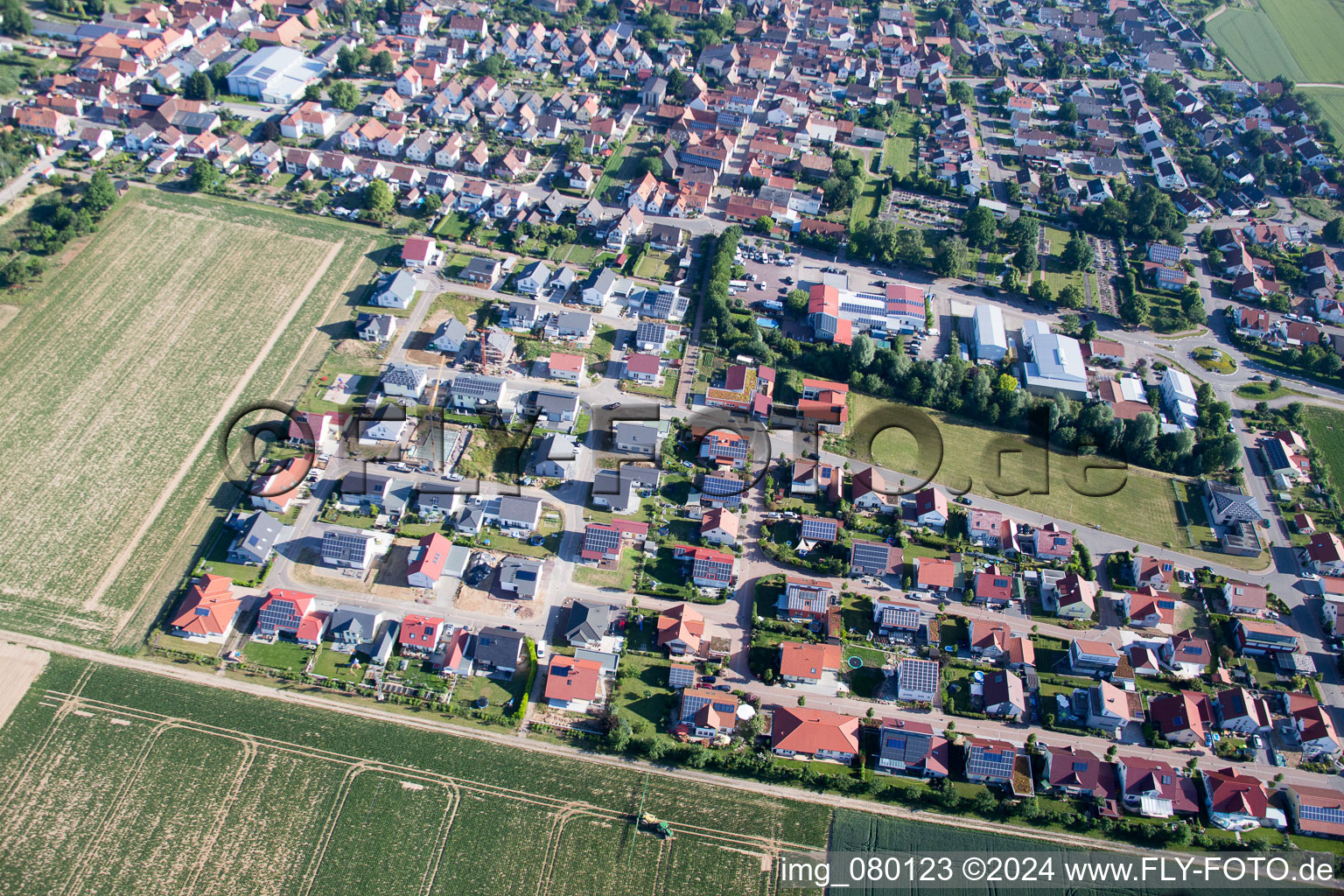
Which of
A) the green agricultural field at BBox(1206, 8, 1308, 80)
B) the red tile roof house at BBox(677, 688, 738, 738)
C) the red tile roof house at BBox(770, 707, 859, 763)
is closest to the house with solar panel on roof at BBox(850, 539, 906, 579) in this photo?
the red tile roof house at BBox(770, 707, 859, 763)

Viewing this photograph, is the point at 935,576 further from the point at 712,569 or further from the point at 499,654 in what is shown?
the point at 499,654

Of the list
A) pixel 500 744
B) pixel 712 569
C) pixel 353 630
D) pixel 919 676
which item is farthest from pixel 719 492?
pixel 353 630

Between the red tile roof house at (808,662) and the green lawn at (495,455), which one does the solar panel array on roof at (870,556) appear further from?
the green lawn at (495,455)

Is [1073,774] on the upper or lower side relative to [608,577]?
upper

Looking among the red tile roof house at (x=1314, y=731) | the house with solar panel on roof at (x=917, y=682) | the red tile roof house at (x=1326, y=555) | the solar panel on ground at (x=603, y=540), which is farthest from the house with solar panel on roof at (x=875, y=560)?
the red tile roof house at (x=1326, y=555)

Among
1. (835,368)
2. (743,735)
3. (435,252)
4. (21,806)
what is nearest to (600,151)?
(435,252)

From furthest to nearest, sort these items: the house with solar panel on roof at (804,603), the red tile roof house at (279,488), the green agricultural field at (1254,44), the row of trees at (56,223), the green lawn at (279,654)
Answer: the green agricultural field at (1254,44), the row of trees at (56,223), the red tile roof house at (279,488), the house with solar panel on roof at (804,603), the green lawn at (279,654)
